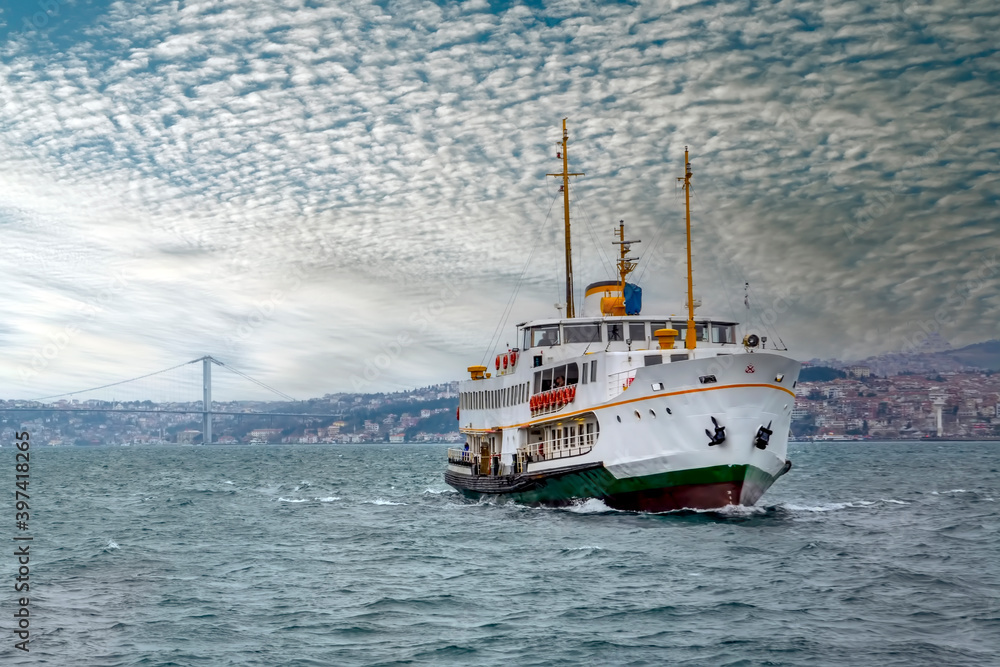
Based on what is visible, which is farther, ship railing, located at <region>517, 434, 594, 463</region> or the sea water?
ship railing, located at <region>517, 434, 594, 463</region>

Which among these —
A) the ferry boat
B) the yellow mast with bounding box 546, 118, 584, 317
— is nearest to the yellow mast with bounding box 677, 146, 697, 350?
the ferry boat

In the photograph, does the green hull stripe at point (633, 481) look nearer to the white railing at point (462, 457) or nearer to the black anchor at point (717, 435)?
the black anchor at point (717, 435)

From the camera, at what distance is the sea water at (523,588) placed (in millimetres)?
17344

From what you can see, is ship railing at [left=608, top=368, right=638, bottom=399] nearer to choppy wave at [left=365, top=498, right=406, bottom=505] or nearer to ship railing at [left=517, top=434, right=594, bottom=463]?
ship railing at [left=517, top=434, right=594, bottom=463]

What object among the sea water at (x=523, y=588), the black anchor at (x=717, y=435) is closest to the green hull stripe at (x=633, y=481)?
the sea water at (x=523, y=588)

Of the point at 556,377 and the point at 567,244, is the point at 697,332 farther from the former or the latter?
the point at 567,244

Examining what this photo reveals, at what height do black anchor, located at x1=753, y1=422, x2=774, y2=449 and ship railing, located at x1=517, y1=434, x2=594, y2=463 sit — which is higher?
black anchor, located at x1=753, y1=422, x2=774, y2=449

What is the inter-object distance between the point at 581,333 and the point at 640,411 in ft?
26.5

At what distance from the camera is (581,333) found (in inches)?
1559

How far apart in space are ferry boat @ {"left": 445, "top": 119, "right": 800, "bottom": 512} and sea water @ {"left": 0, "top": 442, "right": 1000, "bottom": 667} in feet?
4.26

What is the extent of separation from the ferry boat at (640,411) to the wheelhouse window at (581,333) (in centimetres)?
4

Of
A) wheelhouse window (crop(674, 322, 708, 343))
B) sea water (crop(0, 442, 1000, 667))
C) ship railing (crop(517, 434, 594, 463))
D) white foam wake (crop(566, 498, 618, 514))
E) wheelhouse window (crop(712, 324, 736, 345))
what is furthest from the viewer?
wheelhouse window (crop(712, 324, 736, 345))

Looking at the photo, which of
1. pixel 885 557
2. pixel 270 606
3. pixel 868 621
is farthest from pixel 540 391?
pixel 868 621

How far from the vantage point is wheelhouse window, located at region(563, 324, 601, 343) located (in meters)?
39.4
